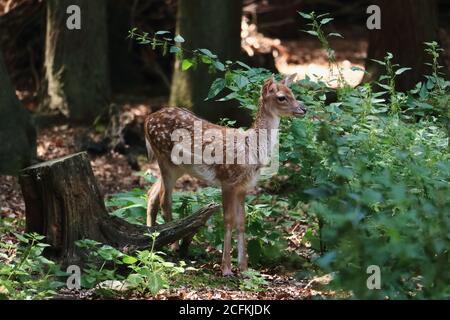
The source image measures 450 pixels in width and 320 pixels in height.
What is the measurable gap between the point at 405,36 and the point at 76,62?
180 inches

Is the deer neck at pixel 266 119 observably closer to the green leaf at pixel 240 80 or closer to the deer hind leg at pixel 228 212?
the green leaf at pixel 240 80

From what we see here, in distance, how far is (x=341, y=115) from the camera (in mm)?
7766

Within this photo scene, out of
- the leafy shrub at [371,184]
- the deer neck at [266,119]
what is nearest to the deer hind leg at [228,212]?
the leafy shrub at [371,184]

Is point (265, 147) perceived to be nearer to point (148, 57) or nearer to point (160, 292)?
point (160, 292)

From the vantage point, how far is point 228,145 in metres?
8.22

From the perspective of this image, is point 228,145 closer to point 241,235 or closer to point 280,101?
point 280,101

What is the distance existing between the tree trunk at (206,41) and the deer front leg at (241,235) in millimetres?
4759

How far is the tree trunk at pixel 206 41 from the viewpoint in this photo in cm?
1298

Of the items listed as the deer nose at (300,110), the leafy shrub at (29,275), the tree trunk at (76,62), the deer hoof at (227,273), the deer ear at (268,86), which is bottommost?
the deer hoof at (227,273)

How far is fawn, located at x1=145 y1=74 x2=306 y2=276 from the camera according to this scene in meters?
8.05

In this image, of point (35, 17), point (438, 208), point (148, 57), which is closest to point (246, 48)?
point (148, 57)

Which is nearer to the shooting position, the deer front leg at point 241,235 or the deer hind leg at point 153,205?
the deer front leg at point 241,235

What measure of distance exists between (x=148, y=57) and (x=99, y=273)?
8.95 metres

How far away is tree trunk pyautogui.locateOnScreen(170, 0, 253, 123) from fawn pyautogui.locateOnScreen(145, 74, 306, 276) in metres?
4.46
